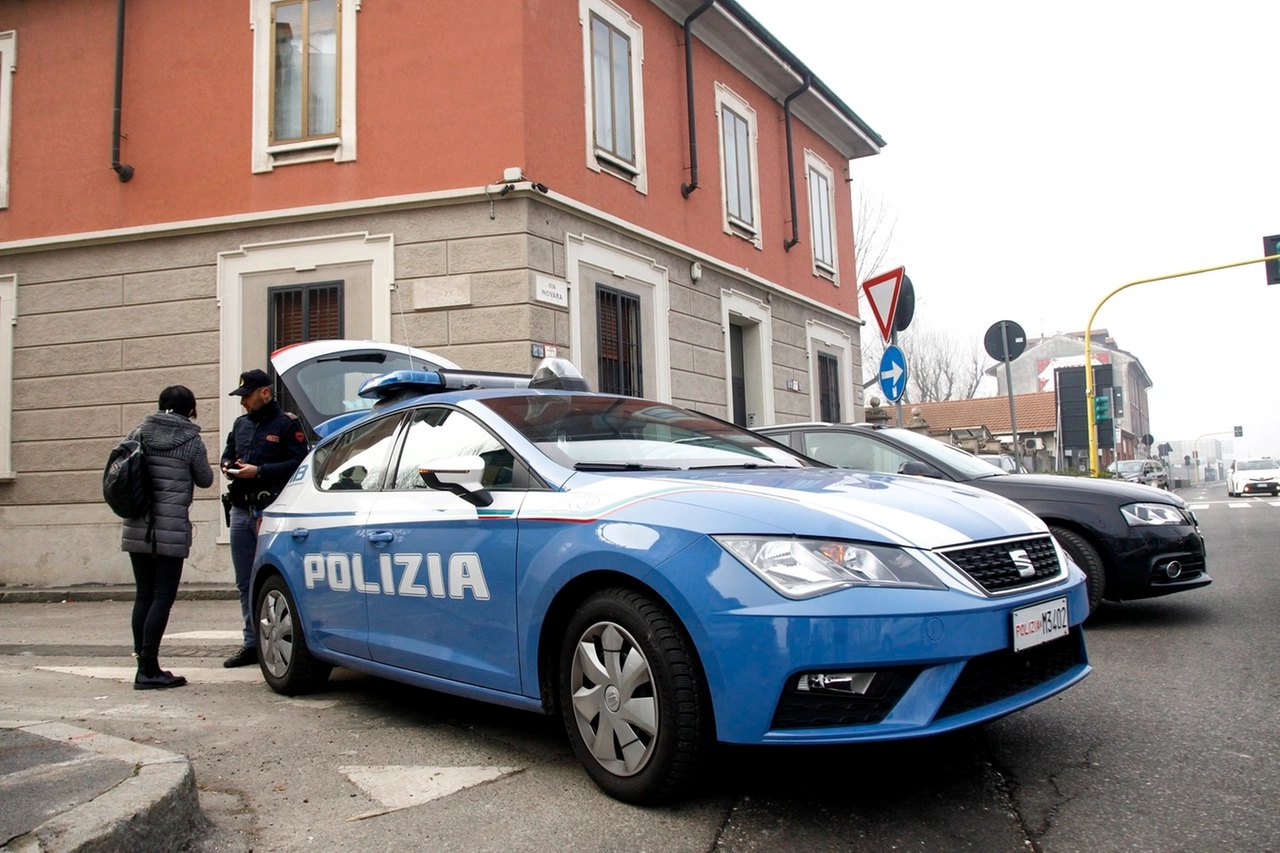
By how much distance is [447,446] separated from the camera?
422 cm

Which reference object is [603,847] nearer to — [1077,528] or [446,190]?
[1077,528]

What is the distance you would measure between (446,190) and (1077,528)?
7.69m

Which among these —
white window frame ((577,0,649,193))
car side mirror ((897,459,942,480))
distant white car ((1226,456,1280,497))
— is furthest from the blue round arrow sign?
distant white car ((1226,456,1280,497))

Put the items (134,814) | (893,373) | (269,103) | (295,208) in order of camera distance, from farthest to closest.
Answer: (269,103) → (295,208) → (893,373) → (134,814)

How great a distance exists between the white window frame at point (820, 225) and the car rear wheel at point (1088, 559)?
516 inches

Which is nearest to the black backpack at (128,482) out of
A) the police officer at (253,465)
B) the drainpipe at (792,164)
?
the police officer at (253,465)

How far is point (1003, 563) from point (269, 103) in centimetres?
1127

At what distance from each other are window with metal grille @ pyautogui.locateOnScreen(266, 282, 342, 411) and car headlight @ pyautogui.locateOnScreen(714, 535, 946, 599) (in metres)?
9.40

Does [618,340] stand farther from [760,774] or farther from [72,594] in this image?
[760,774]

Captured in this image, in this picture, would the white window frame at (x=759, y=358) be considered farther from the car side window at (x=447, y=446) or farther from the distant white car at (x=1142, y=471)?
the distant white car at (x=1142, y=471)

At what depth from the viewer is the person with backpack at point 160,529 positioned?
18.0 feet

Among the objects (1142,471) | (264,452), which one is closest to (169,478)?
(264,452)

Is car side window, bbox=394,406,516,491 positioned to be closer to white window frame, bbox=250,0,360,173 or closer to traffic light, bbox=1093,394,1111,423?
white window frame, bbox=250,0,360,173

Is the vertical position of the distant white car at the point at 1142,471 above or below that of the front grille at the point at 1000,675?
above
